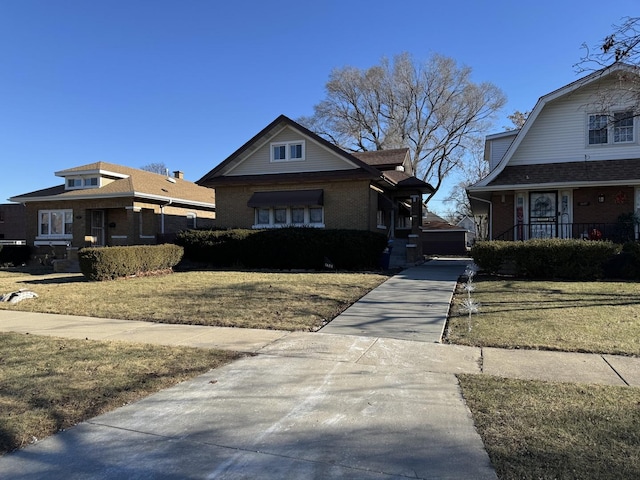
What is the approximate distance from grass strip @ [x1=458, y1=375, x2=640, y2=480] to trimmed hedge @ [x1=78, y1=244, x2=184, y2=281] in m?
13.3

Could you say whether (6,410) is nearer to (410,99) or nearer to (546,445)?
(546,445)

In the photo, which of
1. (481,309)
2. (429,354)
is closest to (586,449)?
(429,354)

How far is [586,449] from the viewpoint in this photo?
11.1 ft

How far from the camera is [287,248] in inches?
707

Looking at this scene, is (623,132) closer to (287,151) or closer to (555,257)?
(555,257)

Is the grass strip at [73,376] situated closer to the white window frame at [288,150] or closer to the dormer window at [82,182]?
Answer: the white window frame at [288,150]

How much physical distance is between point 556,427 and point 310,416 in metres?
2.14

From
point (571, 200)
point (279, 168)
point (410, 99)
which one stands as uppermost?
point (410, 99)

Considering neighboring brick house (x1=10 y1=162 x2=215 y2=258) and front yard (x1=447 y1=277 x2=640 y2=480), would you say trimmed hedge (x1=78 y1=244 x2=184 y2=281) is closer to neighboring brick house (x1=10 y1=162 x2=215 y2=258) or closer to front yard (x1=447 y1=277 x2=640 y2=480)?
neighboring brick house (x1=10 y1=162 x2=215 y2=258)

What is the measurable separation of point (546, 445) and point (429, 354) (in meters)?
2.81

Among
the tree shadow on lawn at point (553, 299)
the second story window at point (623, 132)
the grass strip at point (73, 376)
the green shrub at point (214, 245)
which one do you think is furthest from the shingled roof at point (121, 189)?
the second story window at point (623, 132)

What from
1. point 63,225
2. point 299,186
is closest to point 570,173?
point 299,186

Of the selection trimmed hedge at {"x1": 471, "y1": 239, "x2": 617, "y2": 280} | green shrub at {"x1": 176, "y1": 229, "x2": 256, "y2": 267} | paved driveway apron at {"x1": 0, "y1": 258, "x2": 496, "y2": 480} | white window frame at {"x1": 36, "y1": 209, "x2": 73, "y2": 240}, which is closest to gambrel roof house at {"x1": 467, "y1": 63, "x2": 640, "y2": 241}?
trimmed hedge at {"x1": 471, "y1": 239, "x2": 617, "y2": 280}

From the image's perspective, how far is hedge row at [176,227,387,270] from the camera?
1712 cm
